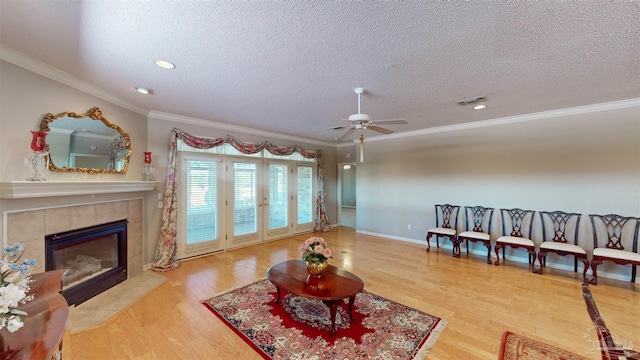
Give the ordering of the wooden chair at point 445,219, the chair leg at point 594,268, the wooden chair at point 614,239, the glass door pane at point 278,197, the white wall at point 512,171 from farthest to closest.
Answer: the glass door pane at point 278,197 → the wooden chair at point 445,219 → the white wall at point 512,171 → the chair leg at point 594,268 → the wooden chair at point 614,239

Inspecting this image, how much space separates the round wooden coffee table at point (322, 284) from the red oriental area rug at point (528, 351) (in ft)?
4.41

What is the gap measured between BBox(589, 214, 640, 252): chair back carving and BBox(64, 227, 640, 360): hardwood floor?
1.86ft

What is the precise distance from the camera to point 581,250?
143 inches

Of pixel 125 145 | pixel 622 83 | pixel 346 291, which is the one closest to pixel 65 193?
pixel 125 145

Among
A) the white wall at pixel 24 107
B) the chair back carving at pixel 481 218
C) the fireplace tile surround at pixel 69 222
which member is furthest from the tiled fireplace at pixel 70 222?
the chair back carving at pixel 481 218

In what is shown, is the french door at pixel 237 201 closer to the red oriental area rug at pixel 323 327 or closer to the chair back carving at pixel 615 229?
the red oriental area rug at pixel 323 327

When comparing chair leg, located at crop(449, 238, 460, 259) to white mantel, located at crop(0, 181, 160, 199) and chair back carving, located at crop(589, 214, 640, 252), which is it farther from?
white mantel, located at crop(0, 181, 160, 199)

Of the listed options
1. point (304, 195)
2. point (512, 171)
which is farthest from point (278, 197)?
point (512, 171)

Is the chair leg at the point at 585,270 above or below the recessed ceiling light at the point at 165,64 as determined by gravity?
below

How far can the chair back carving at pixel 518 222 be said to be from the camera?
14.3ft

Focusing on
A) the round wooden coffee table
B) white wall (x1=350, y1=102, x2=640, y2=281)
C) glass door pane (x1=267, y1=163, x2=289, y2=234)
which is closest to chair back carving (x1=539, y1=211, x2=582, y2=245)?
white wall (x1=350, y1=102, x2=640, y2=281)

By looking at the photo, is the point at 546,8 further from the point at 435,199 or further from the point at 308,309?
the point at 435,199

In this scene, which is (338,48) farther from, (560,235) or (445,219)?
(560,235)

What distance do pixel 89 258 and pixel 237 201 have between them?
248 cm
